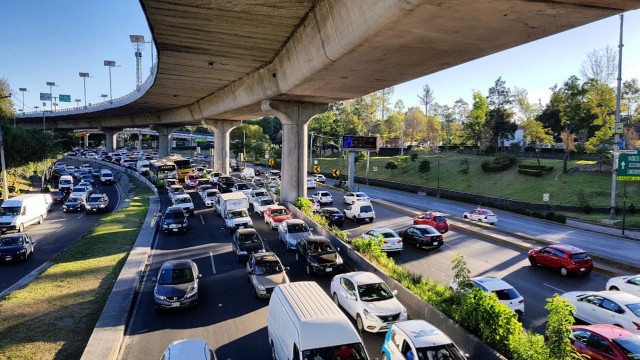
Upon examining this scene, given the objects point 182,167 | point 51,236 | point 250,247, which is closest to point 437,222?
point 250,247

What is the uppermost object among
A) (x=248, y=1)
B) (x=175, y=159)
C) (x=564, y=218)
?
(x=248, y=1)

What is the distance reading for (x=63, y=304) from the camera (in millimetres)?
16094

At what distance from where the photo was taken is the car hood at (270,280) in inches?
672

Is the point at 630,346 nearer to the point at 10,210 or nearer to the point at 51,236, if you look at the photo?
the point at 51,236

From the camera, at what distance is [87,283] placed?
737 inches

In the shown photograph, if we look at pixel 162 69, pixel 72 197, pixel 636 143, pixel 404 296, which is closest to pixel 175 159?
pixel 72 197

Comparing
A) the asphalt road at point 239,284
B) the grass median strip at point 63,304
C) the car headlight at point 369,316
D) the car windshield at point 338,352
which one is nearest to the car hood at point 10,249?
the grass median strip at point 63,304

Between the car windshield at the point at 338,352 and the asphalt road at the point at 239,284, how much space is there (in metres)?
2.95

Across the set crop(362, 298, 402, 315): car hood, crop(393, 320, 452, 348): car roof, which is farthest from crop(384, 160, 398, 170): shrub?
crop(393, 320, 452, 348): car roof

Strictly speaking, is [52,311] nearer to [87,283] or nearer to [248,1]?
[87,283]

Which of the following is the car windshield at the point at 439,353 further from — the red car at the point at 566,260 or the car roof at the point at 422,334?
the red car at the point at 566,260

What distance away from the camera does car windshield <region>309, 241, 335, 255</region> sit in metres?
20.5

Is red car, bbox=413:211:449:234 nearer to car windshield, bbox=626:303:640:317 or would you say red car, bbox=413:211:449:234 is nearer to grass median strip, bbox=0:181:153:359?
car windshield, bbox=626:303:640:317

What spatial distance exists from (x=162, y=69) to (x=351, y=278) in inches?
831
